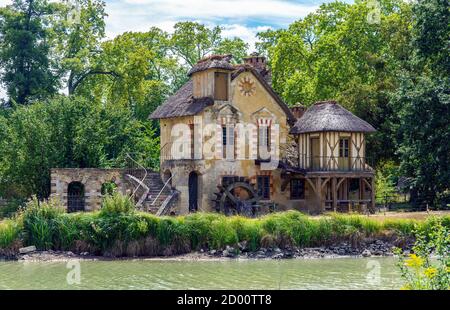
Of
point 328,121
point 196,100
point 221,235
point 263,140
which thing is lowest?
point 221,235

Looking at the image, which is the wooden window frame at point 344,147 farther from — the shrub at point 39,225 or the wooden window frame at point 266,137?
the shrub at point 39,225

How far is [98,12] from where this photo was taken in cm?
5434

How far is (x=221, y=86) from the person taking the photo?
123 feet

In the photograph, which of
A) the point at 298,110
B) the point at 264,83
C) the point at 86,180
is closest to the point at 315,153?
the point at 264,83

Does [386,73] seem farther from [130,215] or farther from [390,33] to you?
[130,215]

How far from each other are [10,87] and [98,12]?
10160mm

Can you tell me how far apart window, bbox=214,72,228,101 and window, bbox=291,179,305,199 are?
5.99 meters

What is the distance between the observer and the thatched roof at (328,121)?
125 feet

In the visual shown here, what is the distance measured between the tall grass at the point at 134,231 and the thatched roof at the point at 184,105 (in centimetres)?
960

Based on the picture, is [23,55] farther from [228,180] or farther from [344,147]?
[344,147]

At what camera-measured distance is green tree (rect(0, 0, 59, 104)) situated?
154 feet

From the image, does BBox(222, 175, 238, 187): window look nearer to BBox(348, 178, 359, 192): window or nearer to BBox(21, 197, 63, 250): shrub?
BBox(348, 178, 359, 192): window

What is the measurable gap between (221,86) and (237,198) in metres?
5.48

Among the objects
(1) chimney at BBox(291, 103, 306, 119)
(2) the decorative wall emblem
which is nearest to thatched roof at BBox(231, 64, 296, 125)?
(2) the decorative wall emblem
